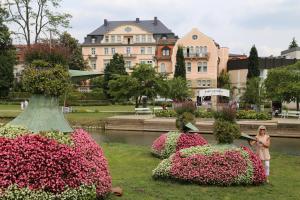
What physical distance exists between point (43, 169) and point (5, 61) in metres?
55.7

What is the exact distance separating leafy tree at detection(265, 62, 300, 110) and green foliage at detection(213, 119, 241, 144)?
25726 millimetres

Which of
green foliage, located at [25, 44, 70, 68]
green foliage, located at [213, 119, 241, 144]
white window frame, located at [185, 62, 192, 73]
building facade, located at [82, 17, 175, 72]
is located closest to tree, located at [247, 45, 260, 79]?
white window frame, located at [185, 62, 192, 73]

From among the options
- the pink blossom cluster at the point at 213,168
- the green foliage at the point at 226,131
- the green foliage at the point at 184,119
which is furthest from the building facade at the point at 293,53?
the pink blossom cluster at the point at 213,168

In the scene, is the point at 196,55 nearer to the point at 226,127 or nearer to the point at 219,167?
the point at 226,127

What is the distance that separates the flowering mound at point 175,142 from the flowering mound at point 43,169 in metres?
7.20

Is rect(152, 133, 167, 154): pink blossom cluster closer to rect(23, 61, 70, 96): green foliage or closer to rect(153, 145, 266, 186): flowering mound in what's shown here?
rect(153, 145, 266, 186): flowering mound

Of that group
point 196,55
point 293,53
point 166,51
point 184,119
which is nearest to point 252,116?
point 184,119

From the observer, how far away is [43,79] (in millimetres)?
8820

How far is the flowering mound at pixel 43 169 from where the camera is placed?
7492 mm

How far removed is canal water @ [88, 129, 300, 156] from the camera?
69.5ft

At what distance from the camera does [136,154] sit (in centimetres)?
1700

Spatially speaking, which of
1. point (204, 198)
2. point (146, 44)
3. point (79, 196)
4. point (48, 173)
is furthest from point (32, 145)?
point (146, 44)

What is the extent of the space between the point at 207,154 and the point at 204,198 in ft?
5.51

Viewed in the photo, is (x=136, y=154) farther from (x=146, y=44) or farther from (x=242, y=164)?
(x=146, y=44)
